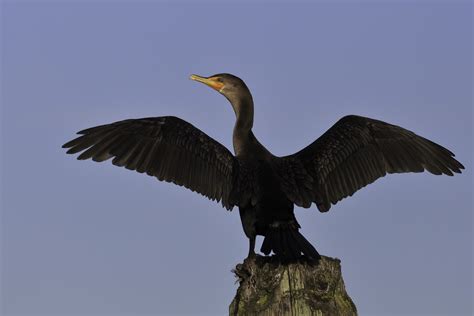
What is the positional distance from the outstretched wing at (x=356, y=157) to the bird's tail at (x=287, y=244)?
81cm

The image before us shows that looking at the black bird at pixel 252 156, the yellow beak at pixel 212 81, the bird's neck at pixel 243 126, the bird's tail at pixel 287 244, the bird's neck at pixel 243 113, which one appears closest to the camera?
the bird's tail at pixel 287 244

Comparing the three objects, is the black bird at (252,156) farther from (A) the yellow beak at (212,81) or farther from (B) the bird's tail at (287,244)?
(A) the yellow beak at (212,81)

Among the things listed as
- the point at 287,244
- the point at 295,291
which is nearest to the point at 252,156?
the point at 287,244

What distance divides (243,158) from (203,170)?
427 millimetres

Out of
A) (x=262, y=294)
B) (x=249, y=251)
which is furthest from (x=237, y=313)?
(x=249, y=251)

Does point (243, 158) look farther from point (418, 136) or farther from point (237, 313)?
point (237, 313)

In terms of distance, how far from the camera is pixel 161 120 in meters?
7.94

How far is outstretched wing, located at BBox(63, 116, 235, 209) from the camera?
7.80 m

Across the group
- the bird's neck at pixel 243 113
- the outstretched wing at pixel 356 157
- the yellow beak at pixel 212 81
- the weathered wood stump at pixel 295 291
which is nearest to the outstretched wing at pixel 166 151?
the bird's neck at pixel 243 113

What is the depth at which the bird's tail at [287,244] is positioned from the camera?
222 inches

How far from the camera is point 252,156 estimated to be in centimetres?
778

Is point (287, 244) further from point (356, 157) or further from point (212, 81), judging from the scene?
point (212, 81)

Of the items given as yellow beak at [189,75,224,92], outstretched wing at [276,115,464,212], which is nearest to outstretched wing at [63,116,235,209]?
outstretched wing at [276,115,464,212]

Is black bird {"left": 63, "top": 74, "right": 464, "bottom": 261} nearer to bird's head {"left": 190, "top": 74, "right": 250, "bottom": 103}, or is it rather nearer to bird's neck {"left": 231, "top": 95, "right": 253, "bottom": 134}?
bird's neck {"left": 231, "top": 95, "right": 253, "bottom": 134}
